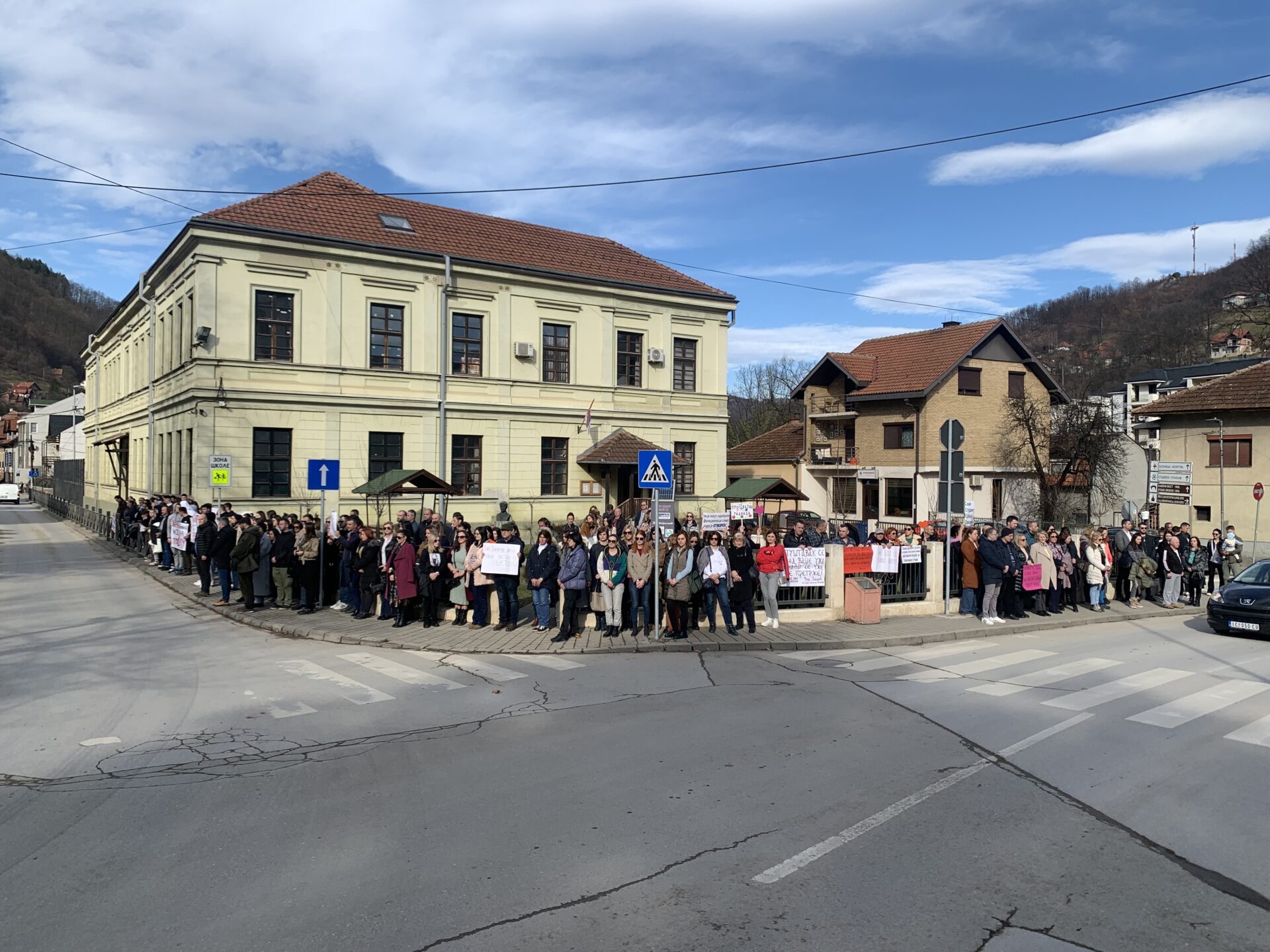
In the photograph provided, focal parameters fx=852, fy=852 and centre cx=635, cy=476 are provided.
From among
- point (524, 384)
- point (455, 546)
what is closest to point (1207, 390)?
point (524, 384)

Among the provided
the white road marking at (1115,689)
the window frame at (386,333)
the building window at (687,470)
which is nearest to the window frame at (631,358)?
the building window at (687,470)

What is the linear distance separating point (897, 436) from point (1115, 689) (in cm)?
3601

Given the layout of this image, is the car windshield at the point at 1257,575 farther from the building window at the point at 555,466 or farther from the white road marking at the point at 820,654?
the building window at the point at 555,466

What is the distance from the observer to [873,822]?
5836mm

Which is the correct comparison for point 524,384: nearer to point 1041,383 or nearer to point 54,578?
point 54,578

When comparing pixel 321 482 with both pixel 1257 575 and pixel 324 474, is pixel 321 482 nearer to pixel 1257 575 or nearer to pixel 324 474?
pixel 324 474

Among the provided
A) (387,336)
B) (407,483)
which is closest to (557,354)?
(387,336)

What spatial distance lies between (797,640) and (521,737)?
21.7 ft

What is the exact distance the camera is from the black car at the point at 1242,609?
14359mm

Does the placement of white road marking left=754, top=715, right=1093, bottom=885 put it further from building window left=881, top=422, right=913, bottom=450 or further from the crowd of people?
building window left=881, top=422, right=913, bottom=450

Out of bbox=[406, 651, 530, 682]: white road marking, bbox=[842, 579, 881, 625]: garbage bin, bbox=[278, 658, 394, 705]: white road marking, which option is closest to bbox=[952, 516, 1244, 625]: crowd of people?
bbox=[842, 579, 881, 625]: garbage bin

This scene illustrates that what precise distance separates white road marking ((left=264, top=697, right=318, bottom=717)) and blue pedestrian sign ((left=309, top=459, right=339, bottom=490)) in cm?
707

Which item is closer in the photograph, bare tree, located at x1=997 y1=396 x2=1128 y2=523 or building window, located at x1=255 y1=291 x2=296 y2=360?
building window, located at x1=255 y1=291 x2=296 y2=360

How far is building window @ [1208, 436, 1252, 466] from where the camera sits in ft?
114
